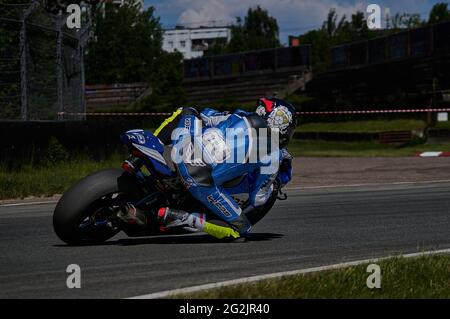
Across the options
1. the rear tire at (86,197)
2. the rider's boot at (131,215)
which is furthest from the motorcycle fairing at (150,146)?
the rider's boot at (131,215)

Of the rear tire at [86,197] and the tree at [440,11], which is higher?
the tree at [440,11]

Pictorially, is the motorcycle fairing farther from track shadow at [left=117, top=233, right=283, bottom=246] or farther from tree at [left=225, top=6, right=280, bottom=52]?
tree at [left=225, top=6, right=280, bottom=52]

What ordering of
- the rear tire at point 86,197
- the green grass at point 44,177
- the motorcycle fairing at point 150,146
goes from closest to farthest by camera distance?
the rear tire at point 86,197 < the motorcycle fairing at point 150,146 < the green grass at point 44,177

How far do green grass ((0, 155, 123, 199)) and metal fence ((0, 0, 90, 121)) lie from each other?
1.27 metres

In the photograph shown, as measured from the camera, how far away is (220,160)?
737 cm

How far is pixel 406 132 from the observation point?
26125 millimetres

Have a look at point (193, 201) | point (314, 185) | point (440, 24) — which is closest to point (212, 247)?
point (193, 201)

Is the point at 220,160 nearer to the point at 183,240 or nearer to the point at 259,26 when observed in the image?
the point at 183,240

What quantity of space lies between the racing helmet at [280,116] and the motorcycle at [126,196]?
2.96ft

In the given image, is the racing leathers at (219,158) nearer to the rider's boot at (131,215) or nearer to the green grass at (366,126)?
the rider's boot at (131,215)

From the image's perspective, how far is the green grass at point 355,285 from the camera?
5137 mm

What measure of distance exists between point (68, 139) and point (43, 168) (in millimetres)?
1142

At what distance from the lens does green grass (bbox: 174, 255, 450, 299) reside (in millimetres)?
5137

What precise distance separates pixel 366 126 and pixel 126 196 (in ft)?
74.4
